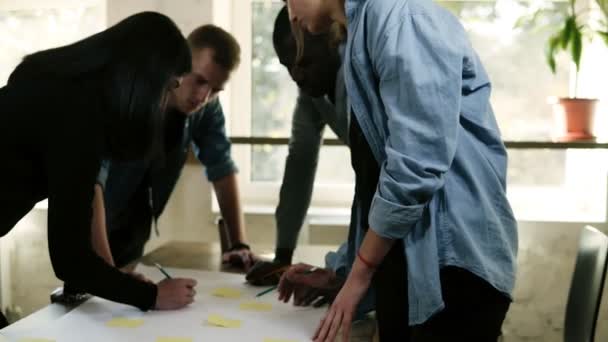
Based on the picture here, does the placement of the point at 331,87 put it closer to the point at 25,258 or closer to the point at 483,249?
the point at 483,249

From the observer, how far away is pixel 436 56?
82 cm

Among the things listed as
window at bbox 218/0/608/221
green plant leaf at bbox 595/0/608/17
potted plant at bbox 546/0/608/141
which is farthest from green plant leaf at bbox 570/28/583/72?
window at bbox 218/0/608/221

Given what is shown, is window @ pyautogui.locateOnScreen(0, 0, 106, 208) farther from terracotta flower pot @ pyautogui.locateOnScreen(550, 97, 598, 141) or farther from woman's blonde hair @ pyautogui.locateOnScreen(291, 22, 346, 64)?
terracotta flower pot @ pyautogui.locateOnScreen(550, 97, 598, 141)

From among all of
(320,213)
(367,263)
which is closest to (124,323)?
(367,263)

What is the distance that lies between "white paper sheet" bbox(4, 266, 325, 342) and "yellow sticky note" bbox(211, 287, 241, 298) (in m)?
0.01

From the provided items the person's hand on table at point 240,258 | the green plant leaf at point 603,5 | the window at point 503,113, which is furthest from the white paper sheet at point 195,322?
the green plant leaf at point 603,5

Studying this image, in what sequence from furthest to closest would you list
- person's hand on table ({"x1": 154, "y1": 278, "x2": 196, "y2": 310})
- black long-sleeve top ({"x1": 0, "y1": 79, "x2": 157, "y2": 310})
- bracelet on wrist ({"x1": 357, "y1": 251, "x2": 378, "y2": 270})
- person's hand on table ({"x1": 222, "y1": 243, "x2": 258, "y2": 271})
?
person's hand on table ({"x1": 222, "y1": 243, "x2": 258, "y2": 271}), person's hand on table ({"x1": 154, "y1": 278, "x2": 196, "y2": 310}), black long-sleeve top ({"x1": 0, "y1": 79, "x2": 157, "y2": 310}), bracelet on wrist ({"x1": 357, "y1": 251, "x2": 378, "y2": 270})

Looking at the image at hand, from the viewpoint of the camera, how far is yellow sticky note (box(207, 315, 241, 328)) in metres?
1.12

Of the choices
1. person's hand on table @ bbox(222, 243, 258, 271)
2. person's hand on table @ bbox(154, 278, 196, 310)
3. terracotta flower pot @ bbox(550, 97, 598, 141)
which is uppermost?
terracotta flower pot @ bbox(550, 97, 598, 141)

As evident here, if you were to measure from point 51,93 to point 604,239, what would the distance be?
1.26 meters

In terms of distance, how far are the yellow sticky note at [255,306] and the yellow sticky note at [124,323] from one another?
205mm

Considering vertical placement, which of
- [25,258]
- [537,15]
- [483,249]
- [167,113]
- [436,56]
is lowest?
[25,258]

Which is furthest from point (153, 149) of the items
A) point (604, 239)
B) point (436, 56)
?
point (604, 239)

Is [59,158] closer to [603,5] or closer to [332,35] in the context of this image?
[332,35]
